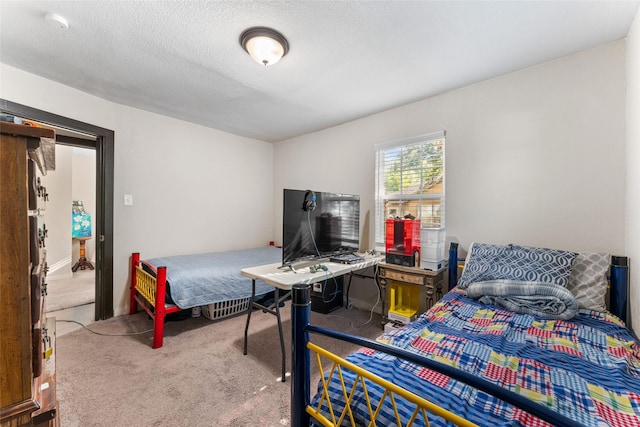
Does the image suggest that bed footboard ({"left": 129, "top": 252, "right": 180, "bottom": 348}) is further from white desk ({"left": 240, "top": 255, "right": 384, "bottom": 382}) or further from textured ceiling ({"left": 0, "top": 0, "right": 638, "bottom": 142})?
textured ceiling ({"left": 0, "top": 0, "right": 638, "bottom": 142})

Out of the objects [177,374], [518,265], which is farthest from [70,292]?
[518,265]

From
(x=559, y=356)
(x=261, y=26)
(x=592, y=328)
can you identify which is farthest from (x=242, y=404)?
(x=261, y=26)

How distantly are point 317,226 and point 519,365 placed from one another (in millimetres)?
1792

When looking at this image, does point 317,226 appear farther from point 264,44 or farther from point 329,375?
point 329,375

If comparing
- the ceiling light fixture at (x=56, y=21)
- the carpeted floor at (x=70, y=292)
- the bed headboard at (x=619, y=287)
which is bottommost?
the carpeted floor at (x=70, y=292)

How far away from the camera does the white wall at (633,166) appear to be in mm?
1545

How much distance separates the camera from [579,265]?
1.82 metres

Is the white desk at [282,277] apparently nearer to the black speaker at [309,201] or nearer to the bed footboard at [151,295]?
the black speaker at [309,201]

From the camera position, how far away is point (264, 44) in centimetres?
175

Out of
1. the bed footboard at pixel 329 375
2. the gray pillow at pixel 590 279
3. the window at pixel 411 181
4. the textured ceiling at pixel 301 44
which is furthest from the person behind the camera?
the window at pixel 411 181

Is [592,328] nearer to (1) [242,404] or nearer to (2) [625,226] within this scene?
(2) [625,226]

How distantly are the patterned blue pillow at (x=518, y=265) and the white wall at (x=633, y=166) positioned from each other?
296mm

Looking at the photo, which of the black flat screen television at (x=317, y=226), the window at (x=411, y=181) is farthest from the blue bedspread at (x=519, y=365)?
the window at (x=411, y=181)

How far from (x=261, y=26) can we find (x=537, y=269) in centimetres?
245
